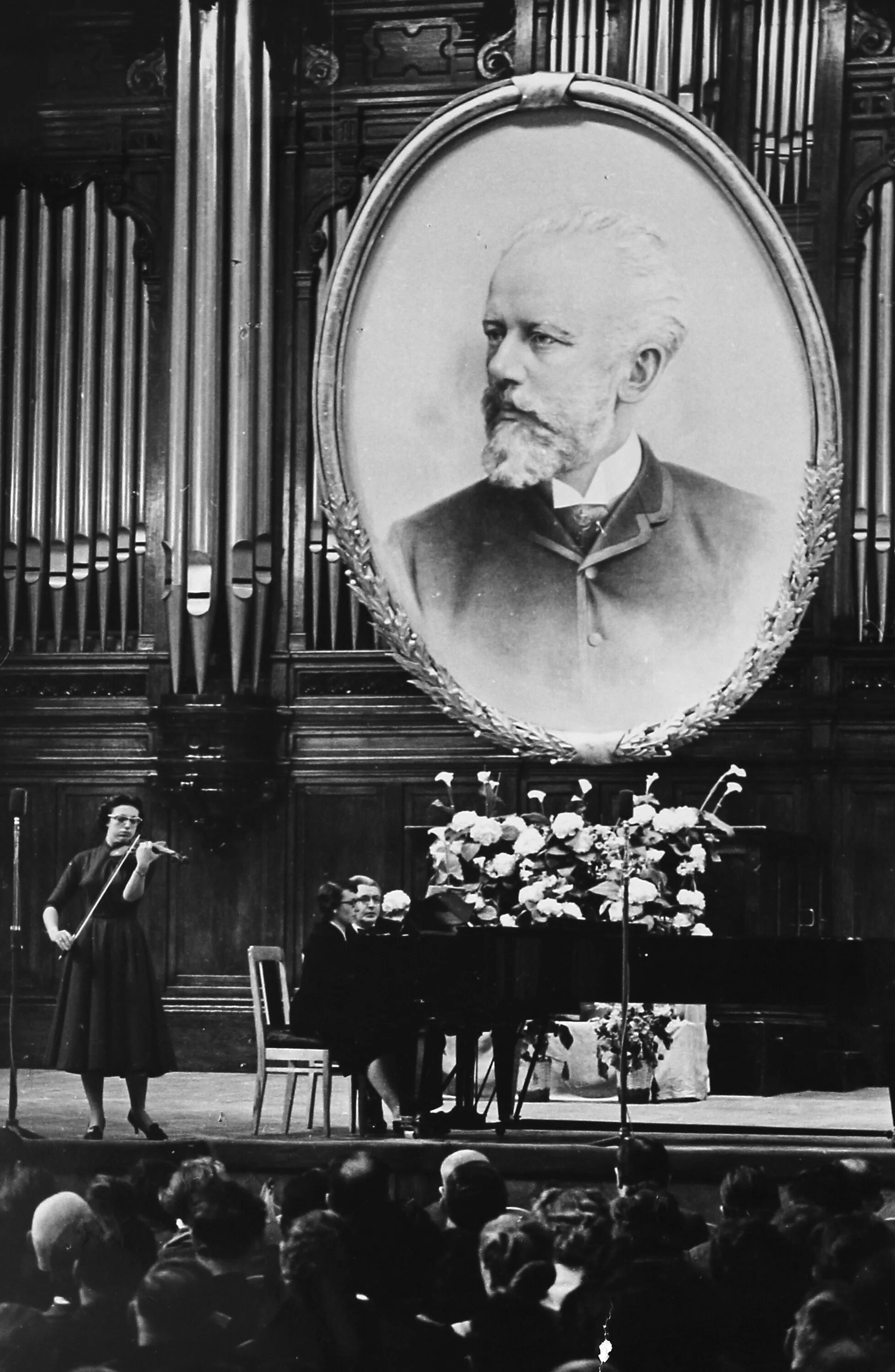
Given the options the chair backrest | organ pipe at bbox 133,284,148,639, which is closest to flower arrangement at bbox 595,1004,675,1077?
the chair backrest

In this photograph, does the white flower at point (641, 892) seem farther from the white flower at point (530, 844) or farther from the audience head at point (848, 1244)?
the audience head at point (848, 1244)

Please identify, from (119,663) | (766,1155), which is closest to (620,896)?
(766,1155)

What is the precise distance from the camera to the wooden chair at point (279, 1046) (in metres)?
8.38

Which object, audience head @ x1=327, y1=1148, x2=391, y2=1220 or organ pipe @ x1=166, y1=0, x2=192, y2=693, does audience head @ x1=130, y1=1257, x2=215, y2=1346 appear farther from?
organ pipe @ x1=166, y1=0, x2=192, y2=693

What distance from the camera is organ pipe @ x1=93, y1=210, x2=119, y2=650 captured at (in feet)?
36.6

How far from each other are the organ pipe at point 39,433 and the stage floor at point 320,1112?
8.12 ft

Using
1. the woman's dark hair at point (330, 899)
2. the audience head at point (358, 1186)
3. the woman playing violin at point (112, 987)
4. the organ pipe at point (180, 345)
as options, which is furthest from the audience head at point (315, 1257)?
the organ pipe at point (180, 345)

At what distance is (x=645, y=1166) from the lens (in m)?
4.63

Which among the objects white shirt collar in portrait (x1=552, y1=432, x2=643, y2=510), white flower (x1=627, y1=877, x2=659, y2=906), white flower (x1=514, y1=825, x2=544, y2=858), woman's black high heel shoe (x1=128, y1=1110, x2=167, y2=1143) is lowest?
woman's black high heel shoe (x1=128, y1=1110, x2=167, y2=1143)

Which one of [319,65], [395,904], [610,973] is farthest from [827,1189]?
[319,65]

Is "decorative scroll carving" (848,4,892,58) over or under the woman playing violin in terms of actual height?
over

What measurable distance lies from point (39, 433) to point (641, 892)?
14.6ft

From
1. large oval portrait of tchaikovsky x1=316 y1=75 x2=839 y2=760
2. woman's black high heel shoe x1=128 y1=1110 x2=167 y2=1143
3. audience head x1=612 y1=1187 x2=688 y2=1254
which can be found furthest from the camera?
large oval portrait of tchaikovsky x1=316 y1=75 x2=839 y2=760

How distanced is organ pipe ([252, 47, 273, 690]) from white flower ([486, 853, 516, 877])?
111 inches
